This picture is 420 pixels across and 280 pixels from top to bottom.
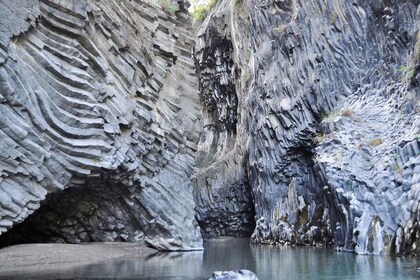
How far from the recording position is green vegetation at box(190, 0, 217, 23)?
163 feet

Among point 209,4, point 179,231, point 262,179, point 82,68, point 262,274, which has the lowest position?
point 262,274

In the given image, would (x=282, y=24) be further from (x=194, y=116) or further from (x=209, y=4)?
(x=209, y=4)

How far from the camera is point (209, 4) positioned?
50.1 metres

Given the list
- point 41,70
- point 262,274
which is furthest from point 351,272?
point 41,70

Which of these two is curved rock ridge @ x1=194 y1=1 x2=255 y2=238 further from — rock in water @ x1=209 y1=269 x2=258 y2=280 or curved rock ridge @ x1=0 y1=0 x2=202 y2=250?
rock in water @ x1=209 y1=269 x2=258 y2=280

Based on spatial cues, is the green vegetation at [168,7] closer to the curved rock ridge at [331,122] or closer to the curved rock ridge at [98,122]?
the curved rock ridge at [98,122]

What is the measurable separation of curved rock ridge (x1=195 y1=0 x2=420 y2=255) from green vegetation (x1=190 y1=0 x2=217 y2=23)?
9.75 m

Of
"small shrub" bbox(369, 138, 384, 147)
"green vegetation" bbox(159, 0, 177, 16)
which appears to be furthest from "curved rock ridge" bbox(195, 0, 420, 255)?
"green vegetation" bbox(159, 0, 177, 16)

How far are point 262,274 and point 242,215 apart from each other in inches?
1065

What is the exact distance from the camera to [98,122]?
20.9 m

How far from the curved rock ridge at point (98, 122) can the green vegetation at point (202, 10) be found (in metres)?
18.9

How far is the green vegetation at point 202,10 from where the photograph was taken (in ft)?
163

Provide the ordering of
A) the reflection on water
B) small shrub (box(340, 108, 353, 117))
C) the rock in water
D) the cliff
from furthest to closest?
small shrub (box(340, 108, 353, 117)) < the cliff < the reflection on water < the rock in water

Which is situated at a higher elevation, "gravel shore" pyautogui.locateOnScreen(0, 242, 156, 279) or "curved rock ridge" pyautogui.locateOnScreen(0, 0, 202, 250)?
"curved rock ridge" pyautogui.locateOnScreen(0, 0, 202, 250)
